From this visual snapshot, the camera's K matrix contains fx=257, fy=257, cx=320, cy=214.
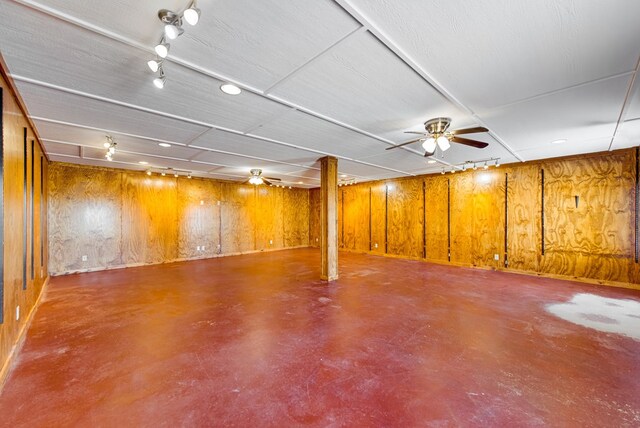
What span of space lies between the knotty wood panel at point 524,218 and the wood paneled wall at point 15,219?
326 inches

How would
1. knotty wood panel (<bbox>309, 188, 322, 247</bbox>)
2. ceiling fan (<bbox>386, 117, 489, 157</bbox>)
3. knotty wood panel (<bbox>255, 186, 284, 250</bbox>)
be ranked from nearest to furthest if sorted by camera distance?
ceiling fan (<bbox>386, 117, 489, 157</bbox>) → knotty wood panel (<bbox>255, 186, 284, 250</bbox>) → knotty wood panel (<bbox>309, 188, 322, 247</bbox>)

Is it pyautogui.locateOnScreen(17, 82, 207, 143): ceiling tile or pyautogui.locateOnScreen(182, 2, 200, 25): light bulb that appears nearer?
pyautogui.locateOnScreen(182, 2, 200, 25): light bulb

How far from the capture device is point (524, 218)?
603 centimetres

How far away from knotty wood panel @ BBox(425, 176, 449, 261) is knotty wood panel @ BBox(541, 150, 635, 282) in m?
2.17

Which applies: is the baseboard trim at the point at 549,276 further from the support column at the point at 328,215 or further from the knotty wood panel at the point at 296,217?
the knotty wood panel at the point at 296,217

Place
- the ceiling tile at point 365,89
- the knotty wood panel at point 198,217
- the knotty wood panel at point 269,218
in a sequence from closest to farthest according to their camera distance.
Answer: the ceiling tile at point 365,89 → the knotty wood panel at point 198,217 → the knotty wood panel at point 269,218

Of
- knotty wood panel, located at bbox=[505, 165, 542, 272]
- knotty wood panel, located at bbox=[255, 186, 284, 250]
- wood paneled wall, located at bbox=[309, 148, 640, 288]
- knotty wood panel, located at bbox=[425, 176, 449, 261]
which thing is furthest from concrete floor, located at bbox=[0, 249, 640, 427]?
knotty wood panel, located at bbox=[255, 186, 284, 250]

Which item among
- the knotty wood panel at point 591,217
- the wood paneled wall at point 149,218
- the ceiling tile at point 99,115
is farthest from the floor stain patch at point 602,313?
the wood paneled wall at point 149,218

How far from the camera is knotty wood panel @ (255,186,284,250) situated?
31.8 feet

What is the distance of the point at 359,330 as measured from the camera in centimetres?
309

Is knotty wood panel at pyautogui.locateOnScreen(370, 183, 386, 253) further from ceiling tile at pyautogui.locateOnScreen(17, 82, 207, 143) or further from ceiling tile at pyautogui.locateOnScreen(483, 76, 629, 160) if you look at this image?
ceiling tile at pyautogui.locateOnScreen(17, 82, 207, 143)

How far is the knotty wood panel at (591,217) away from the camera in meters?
4.92

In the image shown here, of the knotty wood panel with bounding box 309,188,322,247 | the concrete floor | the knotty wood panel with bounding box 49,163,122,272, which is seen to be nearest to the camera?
the concrete floor

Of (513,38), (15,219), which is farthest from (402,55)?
(15,219)
